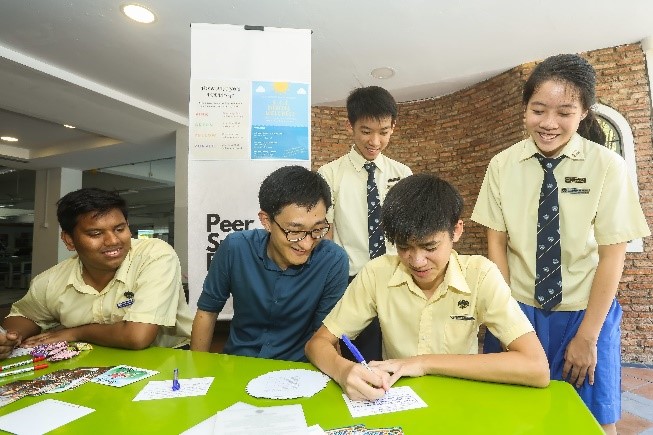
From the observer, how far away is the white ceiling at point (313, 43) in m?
3.67

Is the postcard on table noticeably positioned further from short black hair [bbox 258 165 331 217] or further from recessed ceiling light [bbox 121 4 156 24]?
recessed ceiling light [bbox 121 4 156 24]

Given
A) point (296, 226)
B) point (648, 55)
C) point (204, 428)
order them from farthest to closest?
point (648, 55)
point (296, 226)
point (204, 428)

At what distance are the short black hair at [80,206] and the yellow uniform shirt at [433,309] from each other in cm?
107

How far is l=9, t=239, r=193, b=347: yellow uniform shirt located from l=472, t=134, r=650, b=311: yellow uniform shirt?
4.35 feet

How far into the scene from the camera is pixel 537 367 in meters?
1.02

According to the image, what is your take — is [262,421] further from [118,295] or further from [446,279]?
[118,295]

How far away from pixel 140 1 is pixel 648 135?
525 cm

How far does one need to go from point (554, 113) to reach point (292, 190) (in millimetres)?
969

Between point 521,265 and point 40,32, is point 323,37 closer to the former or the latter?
point 40,32

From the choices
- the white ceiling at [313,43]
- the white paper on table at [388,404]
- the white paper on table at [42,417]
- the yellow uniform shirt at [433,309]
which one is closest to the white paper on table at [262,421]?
the white paper on table at [388,404]

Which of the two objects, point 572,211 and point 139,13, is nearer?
point 572,211

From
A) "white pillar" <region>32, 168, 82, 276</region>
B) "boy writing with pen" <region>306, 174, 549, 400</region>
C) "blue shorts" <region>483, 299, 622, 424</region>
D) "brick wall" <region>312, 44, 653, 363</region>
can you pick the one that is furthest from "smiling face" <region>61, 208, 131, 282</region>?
"white pillar" <region>32, 168, 82, 276</region>

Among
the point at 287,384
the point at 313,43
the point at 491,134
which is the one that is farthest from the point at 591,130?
the point at 491,134

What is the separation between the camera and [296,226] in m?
1.52
